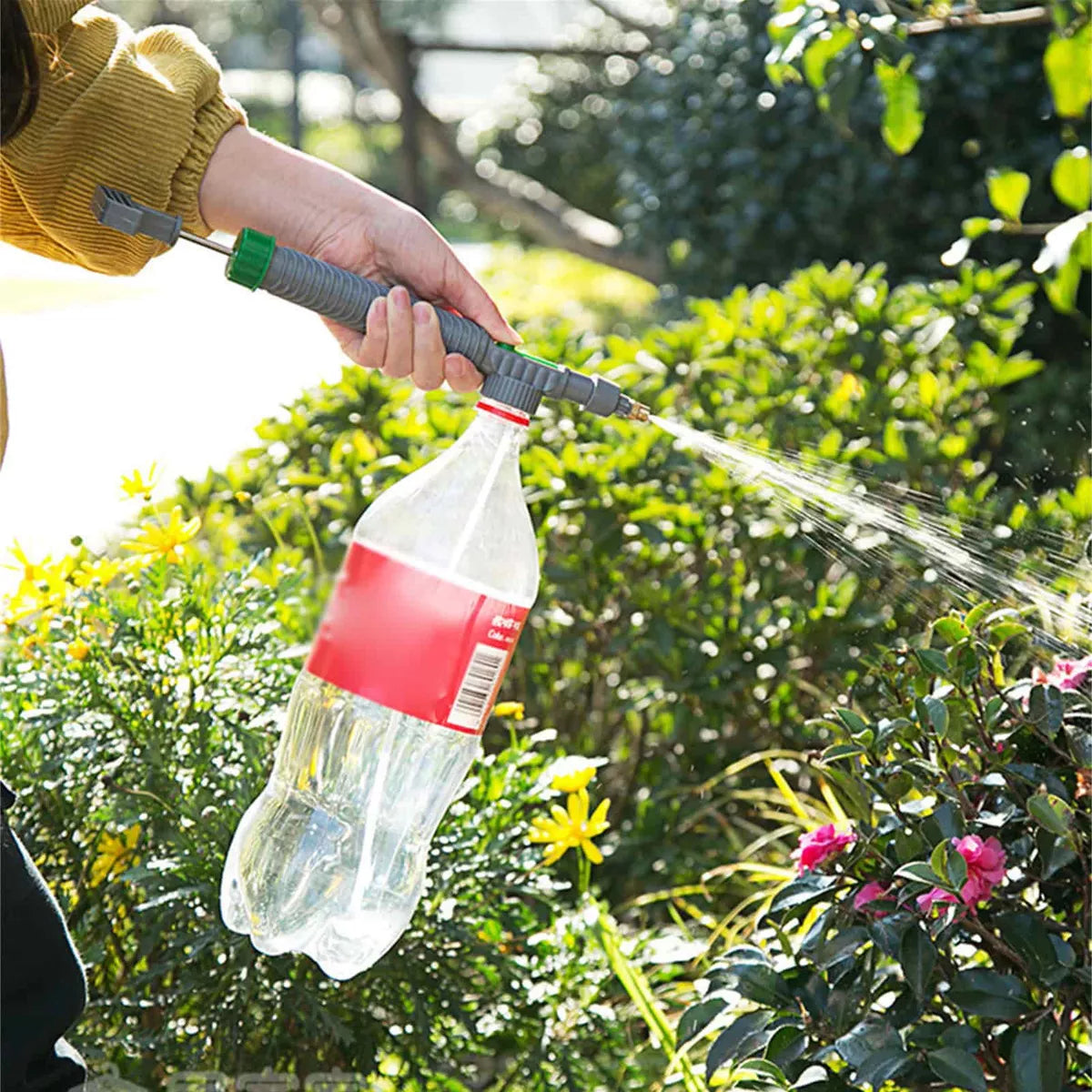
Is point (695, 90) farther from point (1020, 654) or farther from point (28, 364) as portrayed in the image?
point (1020, 654)

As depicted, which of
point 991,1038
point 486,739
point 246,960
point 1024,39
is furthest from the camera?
point 1024,39

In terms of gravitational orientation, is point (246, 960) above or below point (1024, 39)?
below

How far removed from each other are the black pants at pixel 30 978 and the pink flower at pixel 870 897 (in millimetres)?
829

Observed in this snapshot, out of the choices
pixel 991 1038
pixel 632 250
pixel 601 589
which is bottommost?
pixel 632 250

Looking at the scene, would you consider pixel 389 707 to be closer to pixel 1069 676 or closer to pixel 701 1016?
pixel 701 1016

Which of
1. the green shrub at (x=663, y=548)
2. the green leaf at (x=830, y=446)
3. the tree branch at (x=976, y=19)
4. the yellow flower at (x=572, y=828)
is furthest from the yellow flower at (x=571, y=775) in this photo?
the tree branch at (x=976, y=19)

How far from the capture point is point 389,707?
4.47 ft

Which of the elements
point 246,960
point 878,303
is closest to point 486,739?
point 246,960

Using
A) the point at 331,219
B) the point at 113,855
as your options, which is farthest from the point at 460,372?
the point at 113,855

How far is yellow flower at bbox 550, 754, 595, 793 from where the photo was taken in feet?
6.50

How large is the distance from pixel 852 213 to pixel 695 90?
89 cm

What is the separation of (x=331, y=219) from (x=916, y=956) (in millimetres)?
1029

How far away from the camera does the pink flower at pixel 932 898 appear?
150 cm

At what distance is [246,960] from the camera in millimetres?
1837
